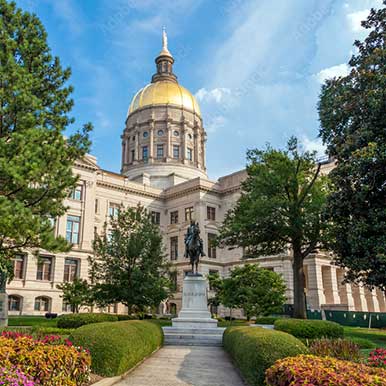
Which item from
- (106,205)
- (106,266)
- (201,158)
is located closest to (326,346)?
(106,266)

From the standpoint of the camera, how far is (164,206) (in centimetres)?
6222

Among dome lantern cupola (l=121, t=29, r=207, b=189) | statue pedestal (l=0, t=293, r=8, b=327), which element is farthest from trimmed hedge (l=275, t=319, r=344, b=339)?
dome lantern cupola (l=121, t=29, r=207, b=189)

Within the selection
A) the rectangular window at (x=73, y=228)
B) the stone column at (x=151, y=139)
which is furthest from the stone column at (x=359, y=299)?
the stone column at (x=151, y=139)

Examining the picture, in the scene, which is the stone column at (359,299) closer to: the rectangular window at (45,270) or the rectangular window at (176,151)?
the rectangular window at (45,270)

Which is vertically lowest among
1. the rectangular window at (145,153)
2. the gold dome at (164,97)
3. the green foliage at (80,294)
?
the green foliage at (80,294)

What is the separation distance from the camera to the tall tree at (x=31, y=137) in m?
15.2

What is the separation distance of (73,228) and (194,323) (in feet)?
103

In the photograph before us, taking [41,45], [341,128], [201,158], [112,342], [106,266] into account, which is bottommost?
[112,342]

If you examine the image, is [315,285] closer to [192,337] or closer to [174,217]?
[174,217]

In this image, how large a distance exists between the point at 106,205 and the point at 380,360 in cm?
4979

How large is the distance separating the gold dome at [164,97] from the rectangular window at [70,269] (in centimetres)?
3867

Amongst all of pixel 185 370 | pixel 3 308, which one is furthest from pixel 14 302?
pixel 185 370

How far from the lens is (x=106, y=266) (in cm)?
2906

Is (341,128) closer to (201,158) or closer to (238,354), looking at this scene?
(238,354)
